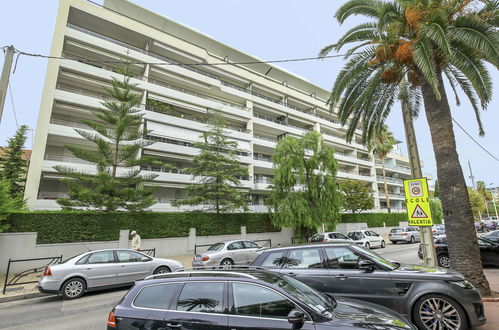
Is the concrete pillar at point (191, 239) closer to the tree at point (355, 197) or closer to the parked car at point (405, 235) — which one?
the parked car at point (405, 235)

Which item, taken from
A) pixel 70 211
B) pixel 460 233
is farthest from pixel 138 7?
pixel 460 233

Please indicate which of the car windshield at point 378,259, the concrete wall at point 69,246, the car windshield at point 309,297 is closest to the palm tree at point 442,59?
the car windshield at point 378,259

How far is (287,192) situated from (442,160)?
541 inches

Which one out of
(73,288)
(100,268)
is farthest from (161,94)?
(73,288)

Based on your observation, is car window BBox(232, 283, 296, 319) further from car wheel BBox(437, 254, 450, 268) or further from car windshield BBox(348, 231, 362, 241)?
car windshield BBox(348, 231, 362, 241)

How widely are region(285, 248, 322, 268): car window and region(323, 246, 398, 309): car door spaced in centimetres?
21

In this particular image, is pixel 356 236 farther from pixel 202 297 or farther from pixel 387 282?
pixel 202 297

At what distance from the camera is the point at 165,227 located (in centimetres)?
1745

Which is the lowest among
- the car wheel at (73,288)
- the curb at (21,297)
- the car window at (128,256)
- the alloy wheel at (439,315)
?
the curb at (21,297)

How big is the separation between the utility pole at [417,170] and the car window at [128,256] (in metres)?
9.60

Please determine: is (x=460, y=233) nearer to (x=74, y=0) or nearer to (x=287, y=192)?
(x=287, y=192)

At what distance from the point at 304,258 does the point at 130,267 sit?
6759 millimetres

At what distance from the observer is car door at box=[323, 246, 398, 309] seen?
180 inches

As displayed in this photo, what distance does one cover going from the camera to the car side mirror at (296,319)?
268cm
